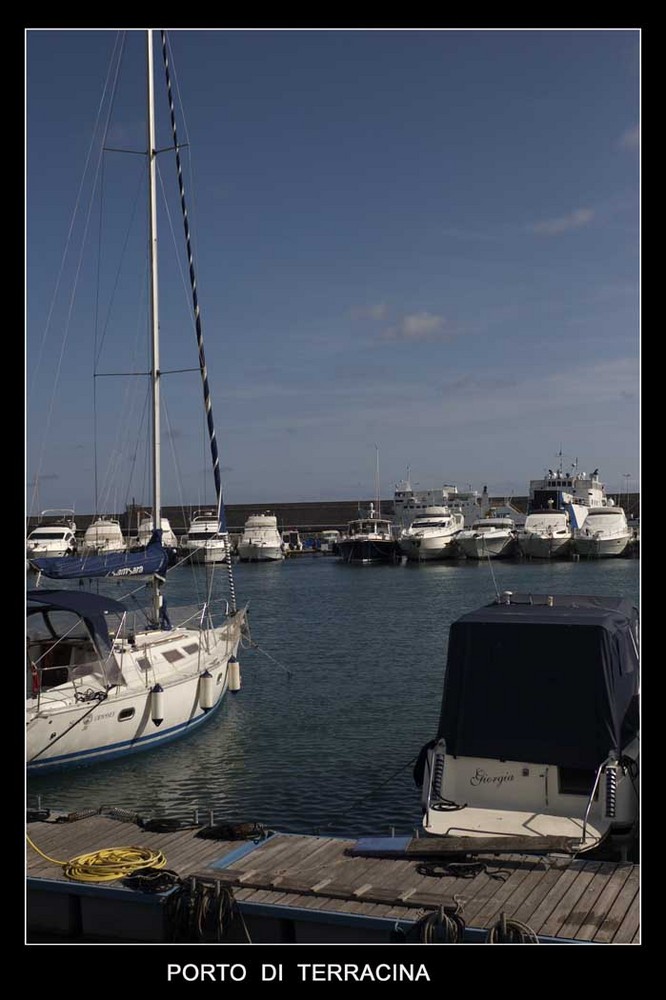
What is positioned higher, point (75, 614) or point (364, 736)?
point (75, 614)

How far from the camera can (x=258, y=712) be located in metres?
27.2

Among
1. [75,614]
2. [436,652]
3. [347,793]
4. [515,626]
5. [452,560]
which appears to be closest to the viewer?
[515,626]

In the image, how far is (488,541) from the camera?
9619 cm

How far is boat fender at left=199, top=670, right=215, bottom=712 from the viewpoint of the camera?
24.0m

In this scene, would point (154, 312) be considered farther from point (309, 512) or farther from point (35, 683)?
point (309, 512)

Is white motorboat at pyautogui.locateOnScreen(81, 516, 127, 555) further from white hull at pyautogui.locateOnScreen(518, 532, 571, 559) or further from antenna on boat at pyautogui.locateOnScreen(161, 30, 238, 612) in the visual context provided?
antenna on boat at pyautogui.locateOnScreen(161, 30, 238, 612)

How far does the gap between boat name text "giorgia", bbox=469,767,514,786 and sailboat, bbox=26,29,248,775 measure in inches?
382

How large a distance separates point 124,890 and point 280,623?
37.2 m

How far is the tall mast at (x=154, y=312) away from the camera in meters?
27.5

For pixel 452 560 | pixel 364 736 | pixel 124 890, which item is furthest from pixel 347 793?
pixel 452 560

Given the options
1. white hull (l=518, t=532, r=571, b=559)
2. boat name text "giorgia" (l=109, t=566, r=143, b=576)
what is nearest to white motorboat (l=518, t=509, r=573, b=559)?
white hull (l=518, t=532, r=571, b=559)

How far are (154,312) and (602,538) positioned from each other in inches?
2898
